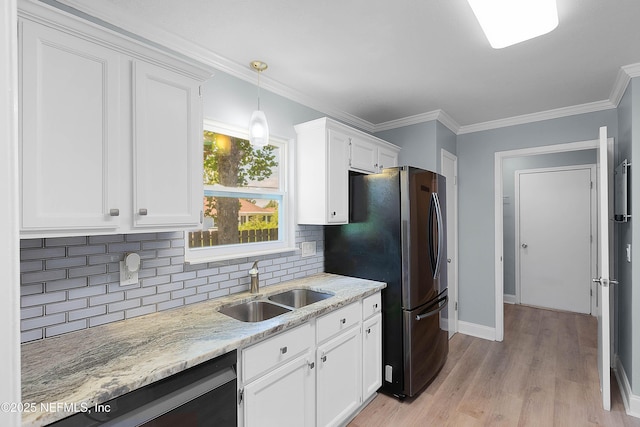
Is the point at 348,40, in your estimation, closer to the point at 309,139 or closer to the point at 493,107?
the point at 309,139

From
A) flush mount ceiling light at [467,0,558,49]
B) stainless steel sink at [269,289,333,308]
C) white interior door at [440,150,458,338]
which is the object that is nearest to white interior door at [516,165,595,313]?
white interior door at [440,150,458,338]

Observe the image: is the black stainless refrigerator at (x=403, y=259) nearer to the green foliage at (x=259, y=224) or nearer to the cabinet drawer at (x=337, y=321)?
the cabinet drawer at (x=337, y=321)

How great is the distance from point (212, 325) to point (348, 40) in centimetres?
183

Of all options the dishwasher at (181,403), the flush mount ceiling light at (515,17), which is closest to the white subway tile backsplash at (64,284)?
the dishwasher at (181,403)

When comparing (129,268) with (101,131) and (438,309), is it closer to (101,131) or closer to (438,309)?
(101,131)

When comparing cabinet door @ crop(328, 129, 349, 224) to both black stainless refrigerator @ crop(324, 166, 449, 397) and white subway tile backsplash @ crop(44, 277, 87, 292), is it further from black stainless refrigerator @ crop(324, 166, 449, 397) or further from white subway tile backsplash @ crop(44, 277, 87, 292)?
white subway tile backsplash @ crop(44, 277, 87, 292)

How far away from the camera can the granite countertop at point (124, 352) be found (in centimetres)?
99

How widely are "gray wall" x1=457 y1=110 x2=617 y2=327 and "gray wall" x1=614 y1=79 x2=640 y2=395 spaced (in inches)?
34.2

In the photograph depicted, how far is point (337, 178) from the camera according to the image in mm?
2613

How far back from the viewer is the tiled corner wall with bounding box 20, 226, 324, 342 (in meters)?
1.38

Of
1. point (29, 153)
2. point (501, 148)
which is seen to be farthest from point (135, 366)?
point (501, 148)

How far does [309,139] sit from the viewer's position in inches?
103

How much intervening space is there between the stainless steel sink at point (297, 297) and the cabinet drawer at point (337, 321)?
25 centimetres

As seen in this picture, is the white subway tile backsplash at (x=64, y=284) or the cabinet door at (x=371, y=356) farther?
the cabinet door at (x=371, y=356)
